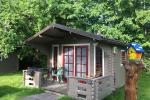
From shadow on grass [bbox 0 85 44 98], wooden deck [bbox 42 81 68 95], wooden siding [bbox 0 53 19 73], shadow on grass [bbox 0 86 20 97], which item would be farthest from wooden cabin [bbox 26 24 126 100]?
wooden siding [bbox 0 53 19 73]

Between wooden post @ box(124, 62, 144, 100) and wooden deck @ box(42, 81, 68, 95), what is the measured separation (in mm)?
6712

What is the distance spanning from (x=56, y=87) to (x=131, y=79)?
8185 mm

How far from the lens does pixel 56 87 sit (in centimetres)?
1248

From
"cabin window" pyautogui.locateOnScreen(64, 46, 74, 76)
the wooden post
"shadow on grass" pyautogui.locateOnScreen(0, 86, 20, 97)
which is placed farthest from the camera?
"cabin window" pyautogui.locateOnScreen(64, 46, 74, 76)

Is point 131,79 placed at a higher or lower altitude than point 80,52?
lower

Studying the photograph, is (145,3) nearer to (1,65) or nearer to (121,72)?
(121,72)

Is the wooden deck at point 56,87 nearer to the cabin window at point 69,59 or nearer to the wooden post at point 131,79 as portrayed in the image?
the cabin window at point 69,59

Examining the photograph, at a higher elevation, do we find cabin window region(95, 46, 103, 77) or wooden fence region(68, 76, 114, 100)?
cabin window region(95, 46, 103, 77)

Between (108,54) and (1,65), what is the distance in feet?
43.5

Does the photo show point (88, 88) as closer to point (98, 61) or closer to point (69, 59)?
point (98, 61)

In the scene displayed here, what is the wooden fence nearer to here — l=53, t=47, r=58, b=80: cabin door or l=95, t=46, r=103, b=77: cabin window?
l=95, t=46, r=103, b=77: cabin window

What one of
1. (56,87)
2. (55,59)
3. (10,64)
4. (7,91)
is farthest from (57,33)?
(10,64)

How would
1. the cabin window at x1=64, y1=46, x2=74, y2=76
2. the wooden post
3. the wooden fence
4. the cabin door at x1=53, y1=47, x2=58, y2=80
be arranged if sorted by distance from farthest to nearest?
the cabin door at x1=53, y1=47, x2=58, y2=80 → the cabin window at x1=64, y1=46, x2=74, y2=76 → the wooden fence → the wooden post

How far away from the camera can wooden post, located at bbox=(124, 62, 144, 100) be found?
4.60m
